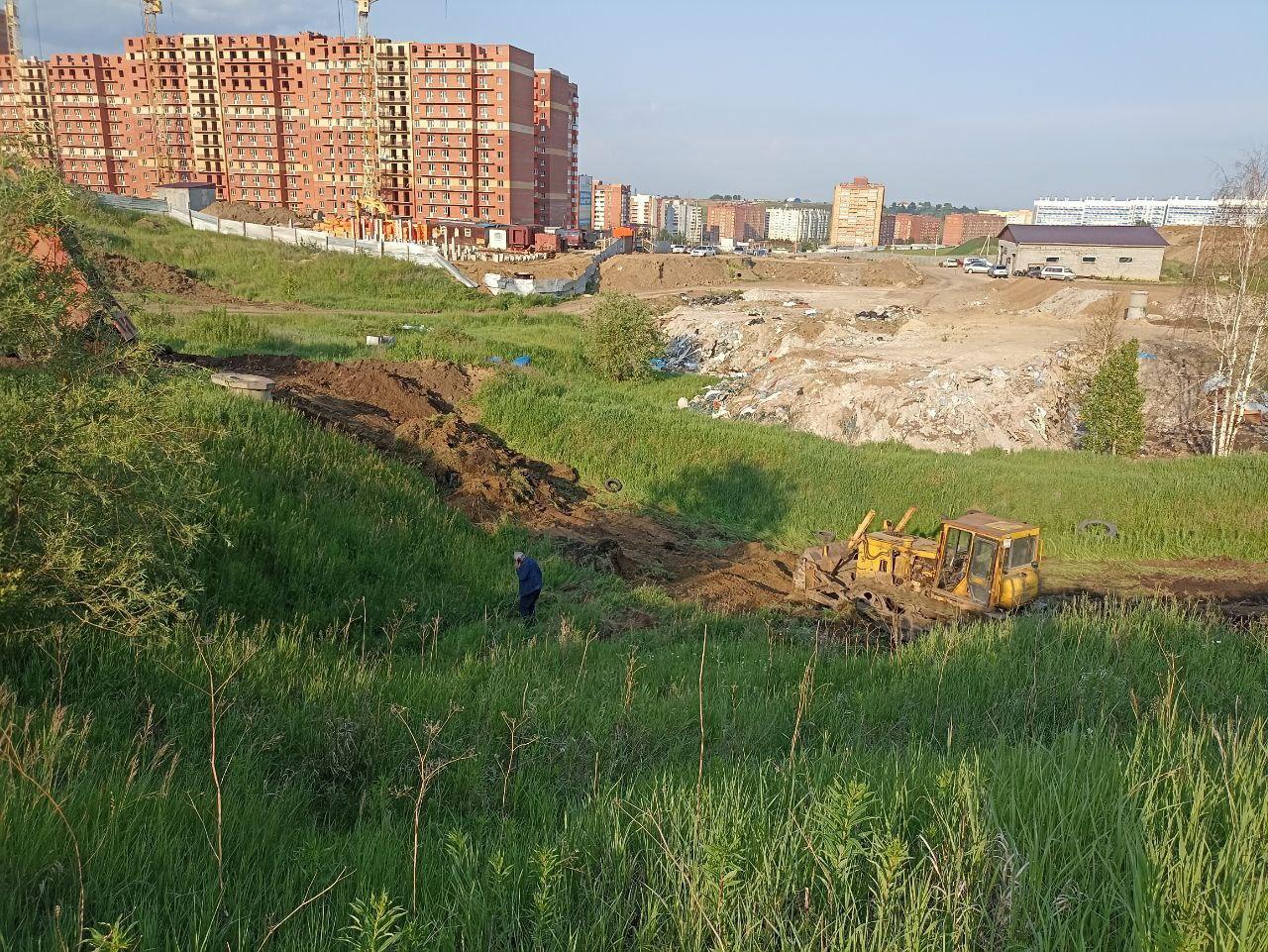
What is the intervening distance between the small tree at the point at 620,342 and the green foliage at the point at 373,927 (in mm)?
26716

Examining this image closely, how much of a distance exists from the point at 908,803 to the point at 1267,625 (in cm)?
827

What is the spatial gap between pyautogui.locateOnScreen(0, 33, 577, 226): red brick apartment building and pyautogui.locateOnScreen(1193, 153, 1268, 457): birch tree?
210 feet

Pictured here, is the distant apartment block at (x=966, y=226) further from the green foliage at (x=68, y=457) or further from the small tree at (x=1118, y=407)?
the green foliage at (x=68, y=457)

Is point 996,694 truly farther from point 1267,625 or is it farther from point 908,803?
point 1267,625

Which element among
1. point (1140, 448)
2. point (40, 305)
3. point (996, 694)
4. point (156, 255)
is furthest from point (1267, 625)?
point (156, 255)

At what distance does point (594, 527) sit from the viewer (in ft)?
51.3

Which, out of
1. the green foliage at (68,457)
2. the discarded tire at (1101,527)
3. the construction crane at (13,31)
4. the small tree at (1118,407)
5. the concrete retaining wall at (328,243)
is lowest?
the discarded tire at (1101,527)

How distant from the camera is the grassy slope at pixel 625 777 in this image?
2867 millimetres

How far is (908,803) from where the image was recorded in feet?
11.9

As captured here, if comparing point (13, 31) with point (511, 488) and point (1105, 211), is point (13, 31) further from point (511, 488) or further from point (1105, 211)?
point (1105, 211)

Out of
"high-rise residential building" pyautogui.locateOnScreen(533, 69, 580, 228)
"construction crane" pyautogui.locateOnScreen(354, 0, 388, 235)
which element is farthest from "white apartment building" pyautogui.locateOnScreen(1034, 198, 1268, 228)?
"construction crane" pyautogui.locateOnScreen(354, 0, 388, 235)

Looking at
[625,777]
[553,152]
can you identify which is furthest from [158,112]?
[625,777]

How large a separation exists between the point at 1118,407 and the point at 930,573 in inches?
500

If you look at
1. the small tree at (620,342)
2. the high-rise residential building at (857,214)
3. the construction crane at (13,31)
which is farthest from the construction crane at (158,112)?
the high-rise residential building at (857,214)
